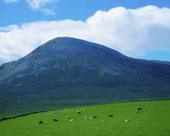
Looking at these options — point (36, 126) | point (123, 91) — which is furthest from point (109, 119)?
point (123, 91)

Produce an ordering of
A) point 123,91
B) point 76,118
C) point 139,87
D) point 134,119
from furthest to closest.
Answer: point 139,87 → point 123,91 → point 76,118 → point 134,119

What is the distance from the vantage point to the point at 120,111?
1774 inches

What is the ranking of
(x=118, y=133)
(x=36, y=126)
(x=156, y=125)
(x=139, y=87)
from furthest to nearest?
(x=139, y=87) → (x=36, y=126) → (x=156, y=125) → (x=118, y=133)

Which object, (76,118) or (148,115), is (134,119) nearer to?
(148,115)

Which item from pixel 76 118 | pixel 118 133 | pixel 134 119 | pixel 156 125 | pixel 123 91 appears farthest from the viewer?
pixel 123 91

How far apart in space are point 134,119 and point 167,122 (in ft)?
18.5

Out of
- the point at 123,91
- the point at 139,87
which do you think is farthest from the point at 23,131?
the point at 139,87

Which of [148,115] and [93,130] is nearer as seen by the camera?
[93,130]

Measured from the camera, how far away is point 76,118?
42.8m

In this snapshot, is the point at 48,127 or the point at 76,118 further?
the point at 76,118

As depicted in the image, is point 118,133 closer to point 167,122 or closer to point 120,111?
point 167,122

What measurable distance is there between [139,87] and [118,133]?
174 metres

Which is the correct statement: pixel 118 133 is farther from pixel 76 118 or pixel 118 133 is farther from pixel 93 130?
pixel 76 118

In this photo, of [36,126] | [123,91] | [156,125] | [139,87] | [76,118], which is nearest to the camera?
[156,125]
